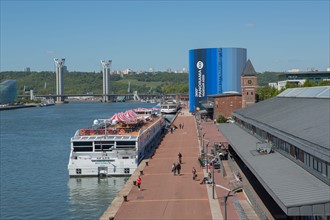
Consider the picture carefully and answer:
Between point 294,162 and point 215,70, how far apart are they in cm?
12091

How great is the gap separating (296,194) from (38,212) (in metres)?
23.9

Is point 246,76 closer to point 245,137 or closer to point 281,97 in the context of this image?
point 281,97

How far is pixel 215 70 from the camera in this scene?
490 feet

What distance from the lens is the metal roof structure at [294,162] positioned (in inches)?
816

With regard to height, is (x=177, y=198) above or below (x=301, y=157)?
below

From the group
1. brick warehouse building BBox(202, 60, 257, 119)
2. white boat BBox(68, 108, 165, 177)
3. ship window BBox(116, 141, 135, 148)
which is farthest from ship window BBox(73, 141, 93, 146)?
brick warehouse building BBox(202, 60, 257, 119)

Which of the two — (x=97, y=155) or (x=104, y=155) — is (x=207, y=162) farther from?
Answer: (x=97, y=155)

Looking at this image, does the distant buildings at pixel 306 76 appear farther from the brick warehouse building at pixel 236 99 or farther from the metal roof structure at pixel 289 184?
the metal roof structure at pixel 289 184

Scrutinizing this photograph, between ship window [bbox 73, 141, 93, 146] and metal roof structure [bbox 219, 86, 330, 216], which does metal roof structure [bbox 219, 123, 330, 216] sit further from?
ship window [bbox 73, 141, 93, 146]

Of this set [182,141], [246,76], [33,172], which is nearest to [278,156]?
[33,172]

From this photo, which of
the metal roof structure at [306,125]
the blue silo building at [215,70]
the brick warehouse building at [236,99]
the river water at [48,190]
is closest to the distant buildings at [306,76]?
the blue silo building at [215,70]

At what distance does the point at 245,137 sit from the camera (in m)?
46.9

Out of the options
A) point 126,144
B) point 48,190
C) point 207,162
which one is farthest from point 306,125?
point 48,190

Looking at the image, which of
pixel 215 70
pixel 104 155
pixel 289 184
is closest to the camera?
pixel 289 184
